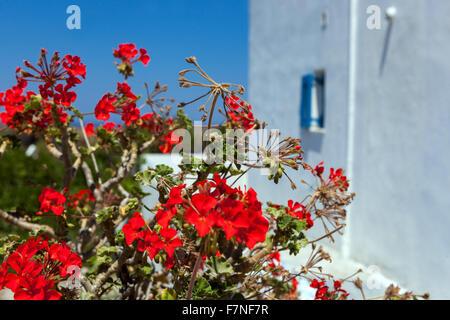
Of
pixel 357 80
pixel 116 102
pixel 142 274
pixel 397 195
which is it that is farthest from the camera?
pixel 357 80

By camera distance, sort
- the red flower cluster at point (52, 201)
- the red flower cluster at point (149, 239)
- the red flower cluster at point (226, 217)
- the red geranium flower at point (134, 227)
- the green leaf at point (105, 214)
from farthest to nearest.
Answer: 1. the red flower cluster at point (52, 201)
2. the green leaf at point (105, 214)
3. the red geranium flower at point (134, 227)
4. the red flower cluster at point (149, 239)
5. the red flower cluster at point (226, 217)

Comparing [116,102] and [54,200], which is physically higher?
[116,102]

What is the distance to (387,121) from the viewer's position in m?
4.36

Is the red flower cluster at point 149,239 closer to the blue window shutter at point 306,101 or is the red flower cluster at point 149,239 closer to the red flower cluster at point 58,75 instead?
the red flower cluster at point 58,75

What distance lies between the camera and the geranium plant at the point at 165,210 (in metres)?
0.91

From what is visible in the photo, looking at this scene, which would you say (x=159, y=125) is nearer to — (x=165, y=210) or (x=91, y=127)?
(x=91, y=127)

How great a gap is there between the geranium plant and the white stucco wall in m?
2.14

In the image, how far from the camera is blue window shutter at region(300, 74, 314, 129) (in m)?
5.73

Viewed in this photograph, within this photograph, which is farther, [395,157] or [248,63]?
[248,63]

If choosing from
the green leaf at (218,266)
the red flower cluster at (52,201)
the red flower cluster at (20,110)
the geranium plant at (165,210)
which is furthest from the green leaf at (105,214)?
the red flower cluster at (20,110)

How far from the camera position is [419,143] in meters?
3.73
